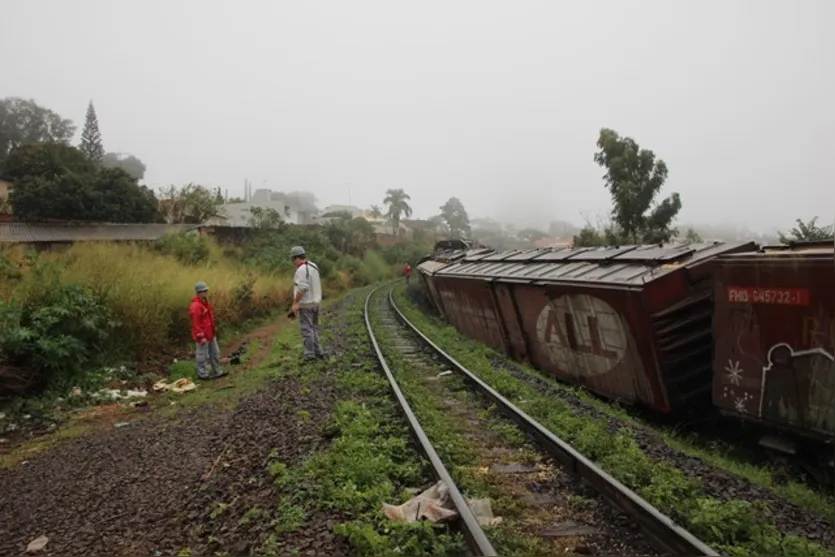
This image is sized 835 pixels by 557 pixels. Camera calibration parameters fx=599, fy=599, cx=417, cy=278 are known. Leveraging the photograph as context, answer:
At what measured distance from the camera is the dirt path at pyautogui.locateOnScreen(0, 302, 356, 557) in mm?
4273

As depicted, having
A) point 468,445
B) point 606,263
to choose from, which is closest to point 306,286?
point 606,263

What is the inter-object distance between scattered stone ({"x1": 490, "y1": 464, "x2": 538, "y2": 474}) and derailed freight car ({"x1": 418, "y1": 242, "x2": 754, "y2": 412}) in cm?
230

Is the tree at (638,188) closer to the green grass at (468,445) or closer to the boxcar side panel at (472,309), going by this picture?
the boxcar side panel at (472,309)

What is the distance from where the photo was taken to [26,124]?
65.8 meters

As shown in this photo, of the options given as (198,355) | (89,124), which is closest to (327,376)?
(198,355)

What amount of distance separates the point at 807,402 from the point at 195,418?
6.94 metres

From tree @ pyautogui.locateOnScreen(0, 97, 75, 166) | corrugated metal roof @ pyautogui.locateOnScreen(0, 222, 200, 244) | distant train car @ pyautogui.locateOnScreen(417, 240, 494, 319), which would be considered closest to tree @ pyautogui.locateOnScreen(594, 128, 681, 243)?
distant train car @ pyautogui.locateOnScreen(417, 240, 494, 319)

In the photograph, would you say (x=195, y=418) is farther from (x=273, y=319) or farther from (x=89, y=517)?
(x=273, y=319)

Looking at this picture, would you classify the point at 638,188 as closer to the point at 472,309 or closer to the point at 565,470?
the point at 472,309

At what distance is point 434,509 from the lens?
416 cm

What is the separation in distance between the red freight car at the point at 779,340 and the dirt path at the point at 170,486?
406 cm

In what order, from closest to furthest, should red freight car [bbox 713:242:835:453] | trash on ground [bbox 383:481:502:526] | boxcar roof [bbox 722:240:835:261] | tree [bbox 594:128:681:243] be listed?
1. trash on ground [bbox 383:481:502:526]
2. red freight car [bbox 713:242:835:453]
3. boxcar roof [bbox 722:240:835:261]
4. tree [bbox 594:128:681:243]

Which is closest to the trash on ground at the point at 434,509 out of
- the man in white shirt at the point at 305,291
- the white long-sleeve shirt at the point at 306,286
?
the man in white shirt at the point at 305,291

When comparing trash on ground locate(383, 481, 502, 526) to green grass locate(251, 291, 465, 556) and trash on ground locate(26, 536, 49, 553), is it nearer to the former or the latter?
green grass locate(251, 291, 465, 556)
